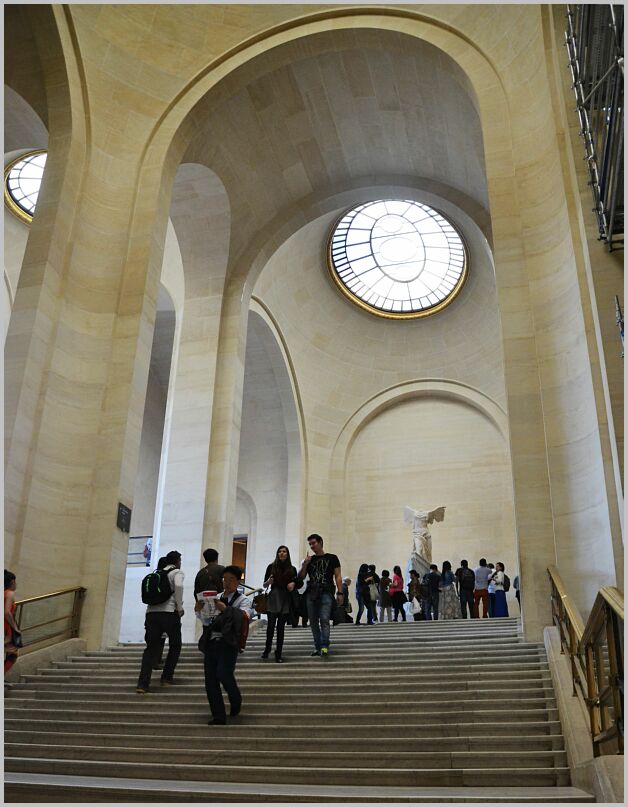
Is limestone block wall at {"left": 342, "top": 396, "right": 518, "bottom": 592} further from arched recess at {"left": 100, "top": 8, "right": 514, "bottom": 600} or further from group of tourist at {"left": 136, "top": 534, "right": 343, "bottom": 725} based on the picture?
group of tourist at {"left": 136, "top": 534, "right": 343, "bottom": 725}

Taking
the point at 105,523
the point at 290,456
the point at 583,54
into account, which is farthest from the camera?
the point at 290,456

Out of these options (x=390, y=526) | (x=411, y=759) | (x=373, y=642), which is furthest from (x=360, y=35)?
(x=390, y=526)

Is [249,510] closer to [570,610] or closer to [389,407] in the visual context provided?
[389,407]

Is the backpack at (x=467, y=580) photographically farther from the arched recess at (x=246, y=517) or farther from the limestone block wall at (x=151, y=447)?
the limestone block wall at (x=151, y=447)

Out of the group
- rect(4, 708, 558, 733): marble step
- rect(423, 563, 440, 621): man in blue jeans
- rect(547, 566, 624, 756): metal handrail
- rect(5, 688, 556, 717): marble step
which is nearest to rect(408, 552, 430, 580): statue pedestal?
rect(423, 563, 440, 621): man in blue jeans

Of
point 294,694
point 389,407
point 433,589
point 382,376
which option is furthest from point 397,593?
point 382,376

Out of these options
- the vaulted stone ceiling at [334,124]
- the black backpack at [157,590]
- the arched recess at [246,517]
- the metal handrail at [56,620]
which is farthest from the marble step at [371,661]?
the arched recess at [246,517]

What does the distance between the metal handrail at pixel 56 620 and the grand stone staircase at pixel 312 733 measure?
73 centimetres

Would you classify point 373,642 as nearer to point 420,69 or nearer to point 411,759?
point 411,759

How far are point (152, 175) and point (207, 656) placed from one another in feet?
28.6

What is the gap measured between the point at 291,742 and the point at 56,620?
4758mm

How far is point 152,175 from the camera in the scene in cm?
1206

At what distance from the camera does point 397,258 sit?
75.4ft

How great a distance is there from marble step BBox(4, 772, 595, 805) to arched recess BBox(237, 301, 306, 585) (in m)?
15.8
